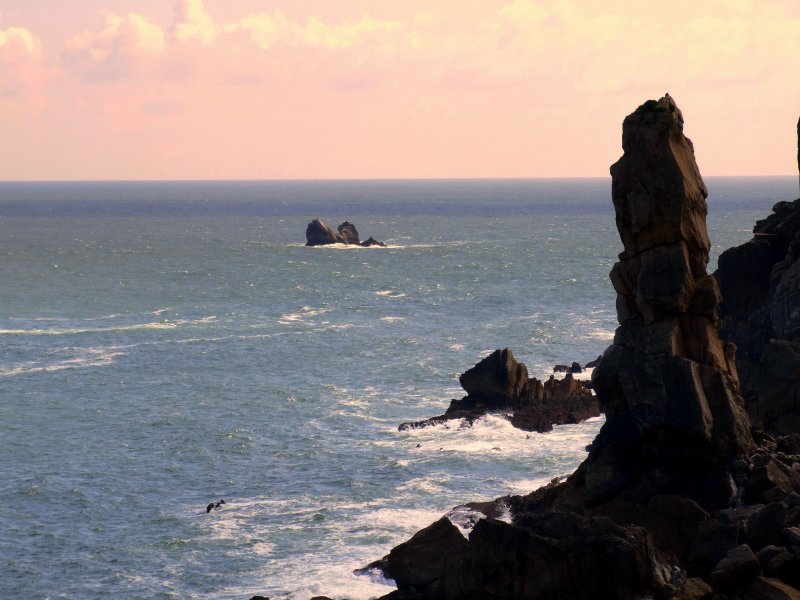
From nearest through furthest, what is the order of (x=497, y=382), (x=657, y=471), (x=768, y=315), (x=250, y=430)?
(x=657, y=471)
(x=768, y=315)
(x=250, y=430)
(x=497, y=382)

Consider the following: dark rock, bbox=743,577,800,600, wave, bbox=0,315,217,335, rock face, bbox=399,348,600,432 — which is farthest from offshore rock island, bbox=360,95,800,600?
wave, bbox=0,315,217,335

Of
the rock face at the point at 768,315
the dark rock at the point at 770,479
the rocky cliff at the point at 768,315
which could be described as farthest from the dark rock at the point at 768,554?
the rock face at the point at 768,315

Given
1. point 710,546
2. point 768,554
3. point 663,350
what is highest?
point 663,350

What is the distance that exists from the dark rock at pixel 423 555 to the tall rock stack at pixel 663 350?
5.61 metres

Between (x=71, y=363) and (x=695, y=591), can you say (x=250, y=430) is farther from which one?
(x=695, y=591)

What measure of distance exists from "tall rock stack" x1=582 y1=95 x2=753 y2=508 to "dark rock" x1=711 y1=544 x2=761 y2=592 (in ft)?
21.7

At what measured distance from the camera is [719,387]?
138ft

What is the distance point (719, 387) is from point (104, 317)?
285 feet

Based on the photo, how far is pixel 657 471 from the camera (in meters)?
41.7

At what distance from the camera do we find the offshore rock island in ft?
113

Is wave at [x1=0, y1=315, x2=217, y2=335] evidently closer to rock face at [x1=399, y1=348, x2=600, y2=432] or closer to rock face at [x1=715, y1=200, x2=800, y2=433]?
rock face at [x1=399, y1=348, x2=600, y2=432]

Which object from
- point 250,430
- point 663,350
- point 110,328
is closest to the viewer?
point 663,350

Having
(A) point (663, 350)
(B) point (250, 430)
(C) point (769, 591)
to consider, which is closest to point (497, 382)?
(B) point (250, 430)

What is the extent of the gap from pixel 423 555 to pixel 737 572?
11194mm
